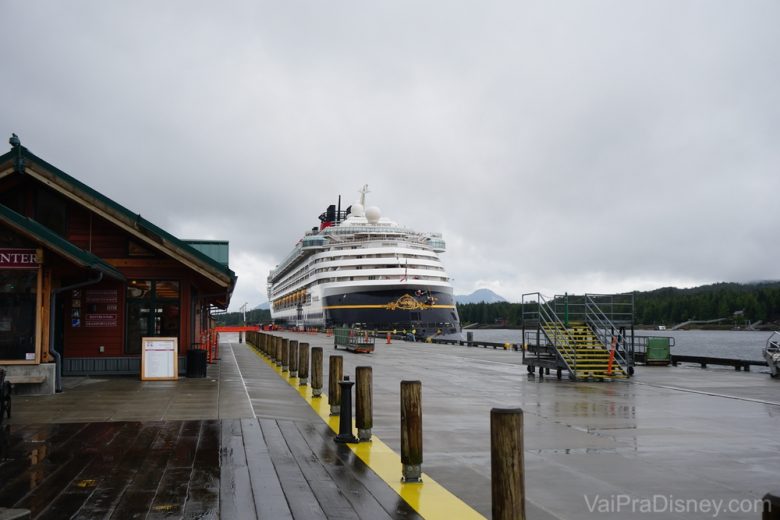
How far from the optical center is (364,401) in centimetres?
865

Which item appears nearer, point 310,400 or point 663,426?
point 663,426

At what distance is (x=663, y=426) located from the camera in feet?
36.1

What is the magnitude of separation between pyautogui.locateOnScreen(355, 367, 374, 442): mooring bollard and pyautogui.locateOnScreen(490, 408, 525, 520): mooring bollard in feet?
12.3

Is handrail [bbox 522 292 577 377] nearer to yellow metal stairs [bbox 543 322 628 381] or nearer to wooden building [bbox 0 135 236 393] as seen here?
yellow metal stairs [bbox 543 322 628 381]

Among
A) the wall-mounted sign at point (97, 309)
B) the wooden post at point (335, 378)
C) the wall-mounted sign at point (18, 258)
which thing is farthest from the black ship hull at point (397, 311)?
the wooden post at point (335, 378)

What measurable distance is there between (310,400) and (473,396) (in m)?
4.05

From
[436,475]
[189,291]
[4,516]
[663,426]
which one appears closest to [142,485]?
[4,516]

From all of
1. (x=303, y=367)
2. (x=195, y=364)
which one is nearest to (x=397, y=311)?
(x=195, y=364)

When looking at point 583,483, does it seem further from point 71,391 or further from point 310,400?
point 71,391

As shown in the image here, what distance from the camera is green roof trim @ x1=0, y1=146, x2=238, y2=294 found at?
50.0ft

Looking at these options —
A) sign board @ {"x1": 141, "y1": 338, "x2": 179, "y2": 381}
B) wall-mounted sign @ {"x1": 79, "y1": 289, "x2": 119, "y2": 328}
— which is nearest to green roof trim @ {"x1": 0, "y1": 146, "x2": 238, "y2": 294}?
sign board @ {"x1": 141, "y1": 338, "x2": 179, "y2": 381}

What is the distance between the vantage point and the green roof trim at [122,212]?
1524 centimetres

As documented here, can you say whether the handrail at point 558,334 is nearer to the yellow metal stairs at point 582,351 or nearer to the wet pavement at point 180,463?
the yellow metal stairs at point 582,351

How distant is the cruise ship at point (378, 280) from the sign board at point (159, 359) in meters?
52.5
